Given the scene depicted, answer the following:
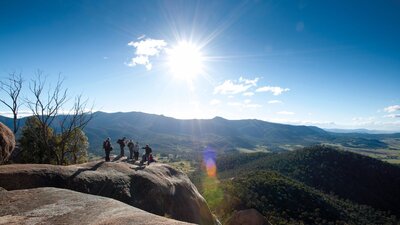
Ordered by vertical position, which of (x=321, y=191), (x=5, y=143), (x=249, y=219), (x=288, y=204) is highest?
(x=5, y=143)

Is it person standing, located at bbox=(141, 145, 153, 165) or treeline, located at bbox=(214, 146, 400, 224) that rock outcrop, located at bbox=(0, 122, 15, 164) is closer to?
person standing, located at bbox=(141, 145, 153, 165)

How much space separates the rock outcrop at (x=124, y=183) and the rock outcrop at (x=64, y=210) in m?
2.82

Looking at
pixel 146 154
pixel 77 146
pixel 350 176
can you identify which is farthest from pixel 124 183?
pixel 350 176

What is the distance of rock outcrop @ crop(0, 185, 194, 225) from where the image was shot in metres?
11.2

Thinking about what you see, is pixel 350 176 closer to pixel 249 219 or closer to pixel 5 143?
pixel 249 219

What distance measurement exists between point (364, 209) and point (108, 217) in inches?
6431

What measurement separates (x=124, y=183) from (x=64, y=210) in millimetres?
9509

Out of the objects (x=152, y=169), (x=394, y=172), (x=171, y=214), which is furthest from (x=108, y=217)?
(x=394, y=172)

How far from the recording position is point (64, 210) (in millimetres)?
13523

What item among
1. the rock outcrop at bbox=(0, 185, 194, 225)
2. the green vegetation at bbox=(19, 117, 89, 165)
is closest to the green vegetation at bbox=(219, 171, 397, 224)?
the green vegetation at bbox=(19, 117, 89, 165)

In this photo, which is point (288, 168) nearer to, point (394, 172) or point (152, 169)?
point (394, 172)

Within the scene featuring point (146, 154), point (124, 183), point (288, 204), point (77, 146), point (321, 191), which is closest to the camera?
point (124, 183)

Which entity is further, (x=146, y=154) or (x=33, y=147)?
(x=33, y=147)

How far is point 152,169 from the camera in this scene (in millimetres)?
29094
